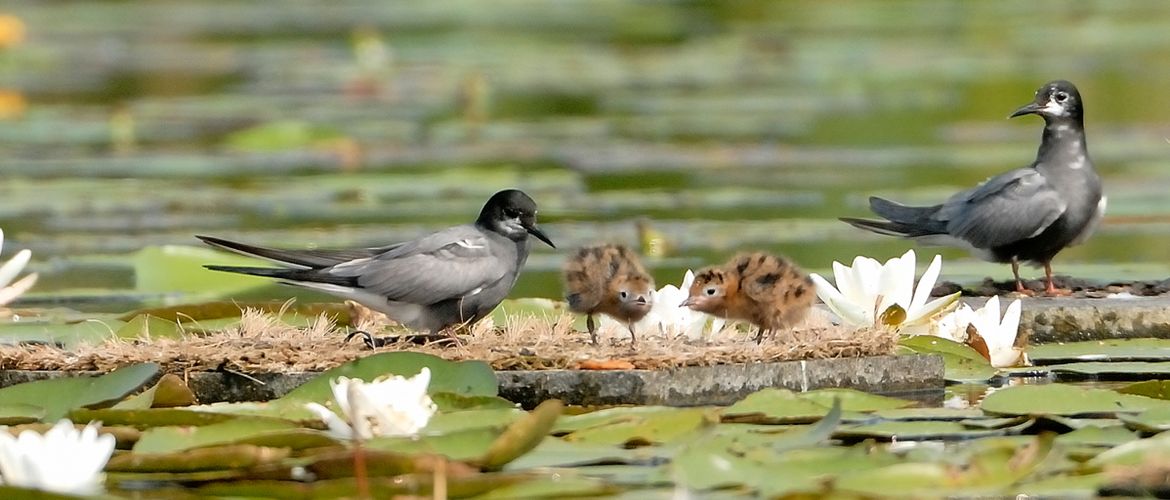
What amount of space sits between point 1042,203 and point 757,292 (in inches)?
94.1

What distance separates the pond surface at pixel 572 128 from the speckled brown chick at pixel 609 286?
9.11ft

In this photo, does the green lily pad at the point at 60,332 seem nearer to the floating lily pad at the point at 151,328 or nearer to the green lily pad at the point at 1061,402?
the floating lily pad at the point at 151,328

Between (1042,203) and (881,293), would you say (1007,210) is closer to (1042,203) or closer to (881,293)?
(1042,203)

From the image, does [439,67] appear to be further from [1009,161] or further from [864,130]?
[1009,161]

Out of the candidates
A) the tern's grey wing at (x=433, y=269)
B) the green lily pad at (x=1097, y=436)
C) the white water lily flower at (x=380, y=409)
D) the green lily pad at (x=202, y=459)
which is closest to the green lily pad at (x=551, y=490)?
the white water lily flower at (x=380, y=409)

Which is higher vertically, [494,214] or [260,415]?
[494,214]

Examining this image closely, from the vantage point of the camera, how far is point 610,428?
185 inches

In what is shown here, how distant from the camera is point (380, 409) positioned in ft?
14.7

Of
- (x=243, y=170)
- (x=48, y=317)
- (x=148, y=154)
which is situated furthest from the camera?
(x=148, y=154)

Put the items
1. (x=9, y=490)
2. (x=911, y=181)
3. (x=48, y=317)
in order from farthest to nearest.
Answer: (x=911, y=181) → (x=48, y=317) → (x=9, y=490)

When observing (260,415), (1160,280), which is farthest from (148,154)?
(260,415)

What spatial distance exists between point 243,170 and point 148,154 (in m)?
1.31

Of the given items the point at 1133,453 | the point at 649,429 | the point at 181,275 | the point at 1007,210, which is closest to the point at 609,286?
the point at 649,429

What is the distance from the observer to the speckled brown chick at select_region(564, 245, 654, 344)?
5.69 meters
